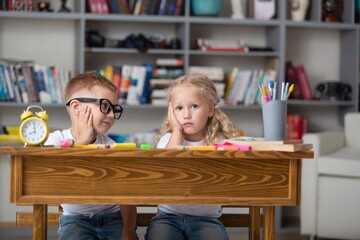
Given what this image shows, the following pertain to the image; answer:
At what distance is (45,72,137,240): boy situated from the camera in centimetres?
252

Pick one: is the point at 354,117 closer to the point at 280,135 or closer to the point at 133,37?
the point at 133,37

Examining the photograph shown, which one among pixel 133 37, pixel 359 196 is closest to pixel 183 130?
pixel 359 196

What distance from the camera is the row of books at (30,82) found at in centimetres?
503

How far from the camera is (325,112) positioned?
5.81 meters

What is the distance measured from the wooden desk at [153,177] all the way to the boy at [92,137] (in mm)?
416

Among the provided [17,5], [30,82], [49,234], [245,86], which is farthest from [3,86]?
[245,86]

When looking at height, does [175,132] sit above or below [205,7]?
below

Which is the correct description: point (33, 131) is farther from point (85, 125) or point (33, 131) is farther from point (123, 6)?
point (123, 6)

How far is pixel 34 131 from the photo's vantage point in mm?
2152

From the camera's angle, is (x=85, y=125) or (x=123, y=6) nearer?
(x=85, y=125)

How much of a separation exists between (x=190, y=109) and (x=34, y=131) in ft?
2.50

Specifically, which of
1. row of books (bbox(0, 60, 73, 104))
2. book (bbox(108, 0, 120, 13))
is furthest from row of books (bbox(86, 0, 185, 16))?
row of books (bbox(0, 60, 73, 104))

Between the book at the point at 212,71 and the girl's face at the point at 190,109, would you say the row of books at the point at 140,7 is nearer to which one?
the book at the point at 212,71

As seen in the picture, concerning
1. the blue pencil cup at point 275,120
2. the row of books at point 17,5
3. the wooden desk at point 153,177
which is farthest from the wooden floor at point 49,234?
the wooden desk at point 153,177
